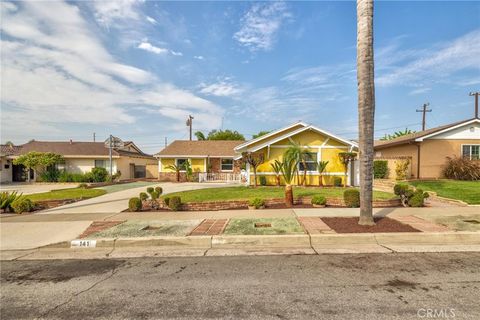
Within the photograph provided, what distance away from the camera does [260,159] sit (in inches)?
641

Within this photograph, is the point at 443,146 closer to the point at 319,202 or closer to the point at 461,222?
the point at 461,222

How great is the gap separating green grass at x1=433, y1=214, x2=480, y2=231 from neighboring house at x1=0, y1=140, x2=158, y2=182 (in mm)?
27348

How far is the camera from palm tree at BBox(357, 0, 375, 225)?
6551 mm

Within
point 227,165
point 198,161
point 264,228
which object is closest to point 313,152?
point 264,228

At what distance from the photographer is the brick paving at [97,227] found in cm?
689

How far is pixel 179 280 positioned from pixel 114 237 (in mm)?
2957

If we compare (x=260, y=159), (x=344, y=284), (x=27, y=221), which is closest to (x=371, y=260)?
(x=344, y=284)

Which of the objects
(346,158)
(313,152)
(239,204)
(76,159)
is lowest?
(239,204)

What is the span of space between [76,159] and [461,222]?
1220 inches

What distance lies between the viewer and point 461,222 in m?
7.13

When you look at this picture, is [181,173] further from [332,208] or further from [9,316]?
[9,316]

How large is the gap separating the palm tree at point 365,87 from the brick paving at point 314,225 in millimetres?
1409

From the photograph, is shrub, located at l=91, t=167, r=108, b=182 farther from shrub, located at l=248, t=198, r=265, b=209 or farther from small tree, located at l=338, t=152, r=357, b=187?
small tree, located at l=338, t=152, r=357, b=187

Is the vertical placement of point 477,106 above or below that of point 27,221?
above
